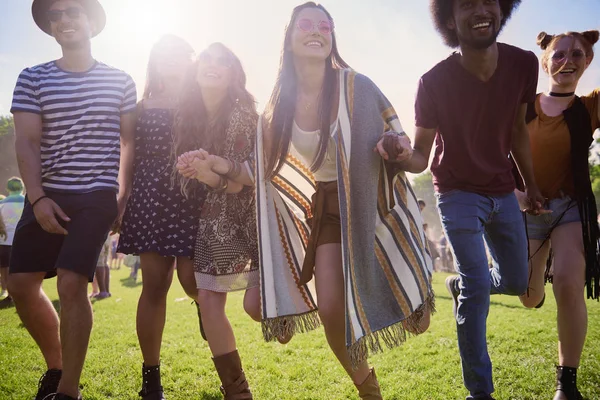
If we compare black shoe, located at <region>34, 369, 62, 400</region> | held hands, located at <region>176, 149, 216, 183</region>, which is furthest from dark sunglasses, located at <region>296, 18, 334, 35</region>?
black shoe, located at <region>34, 369, 62, 400</region>

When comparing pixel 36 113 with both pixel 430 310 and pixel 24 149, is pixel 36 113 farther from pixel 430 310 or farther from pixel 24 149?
pixel 430 310

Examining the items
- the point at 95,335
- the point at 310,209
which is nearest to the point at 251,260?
the point at 310,209

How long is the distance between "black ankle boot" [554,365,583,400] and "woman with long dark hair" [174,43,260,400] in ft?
6.78

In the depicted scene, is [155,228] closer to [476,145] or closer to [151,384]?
[151,384]

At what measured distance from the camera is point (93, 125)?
3.25 meters

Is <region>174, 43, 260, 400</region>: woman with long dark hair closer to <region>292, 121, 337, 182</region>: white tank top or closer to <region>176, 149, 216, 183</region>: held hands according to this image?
<region>176, 149, 216, 183</region>: held hands

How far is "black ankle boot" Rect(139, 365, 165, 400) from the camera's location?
3.38 metres

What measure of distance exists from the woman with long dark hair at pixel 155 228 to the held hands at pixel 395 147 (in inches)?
58.6

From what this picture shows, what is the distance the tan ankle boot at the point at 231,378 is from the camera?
306cm

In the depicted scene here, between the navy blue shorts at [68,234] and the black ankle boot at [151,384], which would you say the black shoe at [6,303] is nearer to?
the navy blue shorts at [68,234]

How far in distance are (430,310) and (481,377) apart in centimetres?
50

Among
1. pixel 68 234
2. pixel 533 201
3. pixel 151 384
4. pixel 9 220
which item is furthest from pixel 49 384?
pixel 9 220

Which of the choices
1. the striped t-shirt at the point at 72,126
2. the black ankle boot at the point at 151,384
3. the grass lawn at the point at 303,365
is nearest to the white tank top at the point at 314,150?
the striped t-shirt at the point at 72,126

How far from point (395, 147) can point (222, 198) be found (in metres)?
1.34
